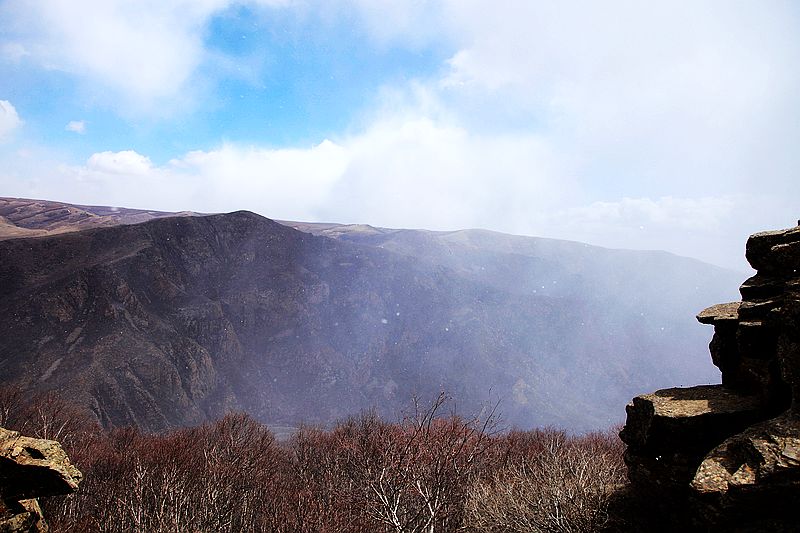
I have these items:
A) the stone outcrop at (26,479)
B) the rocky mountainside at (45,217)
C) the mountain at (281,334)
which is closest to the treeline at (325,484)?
the stone outcrop at (26,479)

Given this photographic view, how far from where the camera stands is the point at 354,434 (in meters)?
48.0

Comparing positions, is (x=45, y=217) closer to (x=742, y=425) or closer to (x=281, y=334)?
(x=281, y=334)

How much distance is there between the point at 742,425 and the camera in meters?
9.34

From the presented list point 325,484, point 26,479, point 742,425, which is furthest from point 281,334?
point 742,425

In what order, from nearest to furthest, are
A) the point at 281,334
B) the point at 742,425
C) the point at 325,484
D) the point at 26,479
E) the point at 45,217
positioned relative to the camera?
the point at 742,425 < the point at 26,479 < the point at 325,484 < the point at 281,334 < the point at 45,217

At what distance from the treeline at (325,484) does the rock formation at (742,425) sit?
3.29m

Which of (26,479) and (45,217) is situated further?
(45,217)

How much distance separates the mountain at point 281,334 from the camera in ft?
→ 252

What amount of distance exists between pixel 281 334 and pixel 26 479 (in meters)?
111

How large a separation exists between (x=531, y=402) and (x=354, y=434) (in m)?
105

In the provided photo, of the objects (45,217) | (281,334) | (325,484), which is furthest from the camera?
(45,217)

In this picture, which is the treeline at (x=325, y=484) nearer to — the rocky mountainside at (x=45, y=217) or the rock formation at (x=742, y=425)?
the rock formation at (x=742, y=425)

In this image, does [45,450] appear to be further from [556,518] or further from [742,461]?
[556,518]

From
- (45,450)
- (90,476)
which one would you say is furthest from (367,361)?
(45,450)
